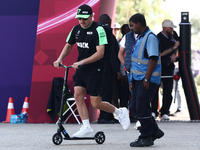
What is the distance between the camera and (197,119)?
11.2m

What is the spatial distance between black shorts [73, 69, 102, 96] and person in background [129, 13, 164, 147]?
25.1 inches

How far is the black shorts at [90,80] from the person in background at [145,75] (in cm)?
64

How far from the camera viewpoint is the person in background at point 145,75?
21.4 ft

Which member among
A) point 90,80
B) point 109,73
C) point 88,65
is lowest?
point 90,80

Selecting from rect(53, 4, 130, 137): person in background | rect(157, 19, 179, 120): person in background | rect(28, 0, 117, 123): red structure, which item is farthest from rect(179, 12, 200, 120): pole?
rect(53, 4, 130, 137): person in background

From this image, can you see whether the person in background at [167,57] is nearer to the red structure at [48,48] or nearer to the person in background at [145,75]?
the red structure at [48,48]

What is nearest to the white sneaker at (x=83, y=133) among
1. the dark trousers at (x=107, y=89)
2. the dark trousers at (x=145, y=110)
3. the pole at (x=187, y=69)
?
the dark trousers at (x=145, y=110)

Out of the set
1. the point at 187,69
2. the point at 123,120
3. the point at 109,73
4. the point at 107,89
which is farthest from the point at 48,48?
the point at 123,120

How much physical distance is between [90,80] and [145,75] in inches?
35.8

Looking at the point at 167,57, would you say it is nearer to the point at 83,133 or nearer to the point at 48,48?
the point at 48,48

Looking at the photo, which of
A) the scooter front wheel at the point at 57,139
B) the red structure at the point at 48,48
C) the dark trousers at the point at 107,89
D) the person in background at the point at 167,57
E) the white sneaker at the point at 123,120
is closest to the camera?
the scooter front wheel at the point at 57,139

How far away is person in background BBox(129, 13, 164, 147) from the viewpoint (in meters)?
6.53

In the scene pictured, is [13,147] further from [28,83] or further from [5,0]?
[5,0]

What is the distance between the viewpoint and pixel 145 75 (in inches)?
260
